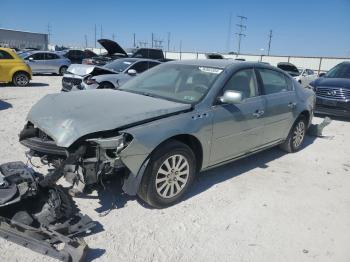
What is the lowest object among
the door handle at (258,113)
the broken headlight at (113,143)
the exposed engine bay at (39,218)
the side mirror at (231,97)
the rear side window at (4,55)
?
the exposed engine bay at (39,218)

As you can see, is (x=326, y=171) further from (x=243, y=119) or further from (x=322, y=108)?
(x=322, y=108)

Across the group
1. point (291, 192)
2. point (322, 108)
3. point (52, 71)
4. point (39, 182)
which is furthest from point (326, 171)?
point (52, 71)

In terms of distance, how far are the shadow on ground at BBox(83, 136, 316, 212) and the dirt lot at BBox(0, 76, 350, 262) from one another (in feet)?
0.05

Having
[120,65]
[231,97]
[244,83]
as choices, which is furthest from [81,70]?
[231,97]

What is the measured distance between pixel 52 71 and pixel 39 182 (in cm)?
1882

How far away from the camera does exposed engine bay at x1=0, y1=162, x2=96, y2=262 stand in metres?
2.90

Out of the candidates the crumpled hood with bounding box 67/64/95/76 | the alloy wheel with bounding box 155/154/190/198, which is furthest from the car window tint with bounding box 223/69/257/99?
the crumpled hood with bounding box 67/64/95/76

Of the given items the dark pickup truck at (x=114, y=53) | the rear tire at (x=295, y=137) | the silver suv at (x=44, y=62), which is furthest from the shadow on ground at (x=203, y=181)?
the silver suv at (x=44, y=62)

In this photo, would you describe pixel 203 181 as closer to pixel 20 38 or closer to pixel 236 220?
pixel 236 220

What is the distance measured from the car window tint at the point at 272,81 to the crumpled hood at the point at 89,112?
1.81 meters

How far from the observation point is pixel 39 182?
3.39 metres

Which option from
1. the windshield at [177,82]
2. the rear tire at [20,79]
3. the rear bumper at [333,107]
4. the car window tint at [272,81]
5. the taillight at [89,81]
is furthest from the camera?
the rear tire at [20,79]

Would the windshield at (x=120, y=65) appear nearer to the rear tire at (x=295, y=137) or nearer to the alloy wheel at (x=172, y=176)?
the rear tire at (x=295, y=137)

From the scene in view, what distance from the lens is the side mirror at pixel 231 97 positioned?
13.5 ft
